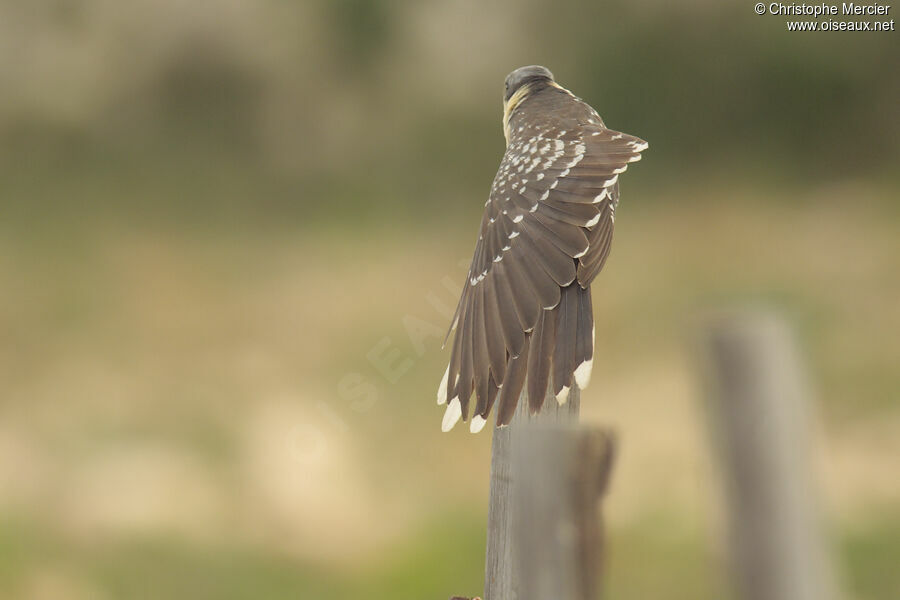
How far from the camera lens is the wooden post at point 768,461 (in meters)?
1.18

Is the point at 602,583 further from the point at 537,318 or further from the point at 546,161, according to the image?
the point at 546,161

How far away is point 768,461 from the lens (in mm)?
1180

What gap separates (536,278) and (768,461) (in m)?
1.18

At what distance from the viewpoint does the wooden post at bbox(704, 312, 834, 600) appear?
3.86 ft

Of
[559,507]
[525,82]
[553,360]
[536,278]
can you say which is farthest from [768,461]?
[525,82]

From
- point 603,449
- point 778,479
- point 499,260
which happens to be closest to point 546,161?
point 499,260

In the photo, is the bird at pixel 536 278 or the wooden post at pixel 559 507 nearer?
the wooden post at pixel 559 507

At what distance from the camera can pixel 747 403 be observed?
118 centimetres

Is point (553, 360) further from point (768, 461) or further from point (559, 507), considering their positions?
point (768, 461)

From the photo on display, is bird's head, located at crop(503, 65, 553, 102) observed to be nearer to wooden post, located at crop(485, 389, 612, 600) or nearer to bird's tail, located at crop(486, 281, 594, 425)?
bird's tail, located at crop(486, 281, 594, 425)

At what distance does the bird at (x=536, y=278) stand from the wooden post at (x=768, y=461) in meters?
0.92

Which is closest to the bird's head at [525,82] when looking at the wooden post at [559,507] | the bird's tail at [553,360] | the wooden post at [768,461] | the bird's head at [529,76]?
the bird's head at [529,76]

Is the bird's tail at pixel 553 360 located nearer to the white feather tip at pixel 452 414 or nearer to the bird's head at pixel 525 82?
the white feather tip at pixel 452 414

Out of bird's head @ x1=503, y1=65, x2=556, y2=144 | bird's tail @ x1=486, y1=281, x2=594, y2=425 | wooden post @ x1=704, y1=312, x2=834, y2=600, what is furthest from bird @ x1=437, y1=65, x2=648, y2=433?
wooden post @ x1=704, y1=312, x2=834, y2=600
